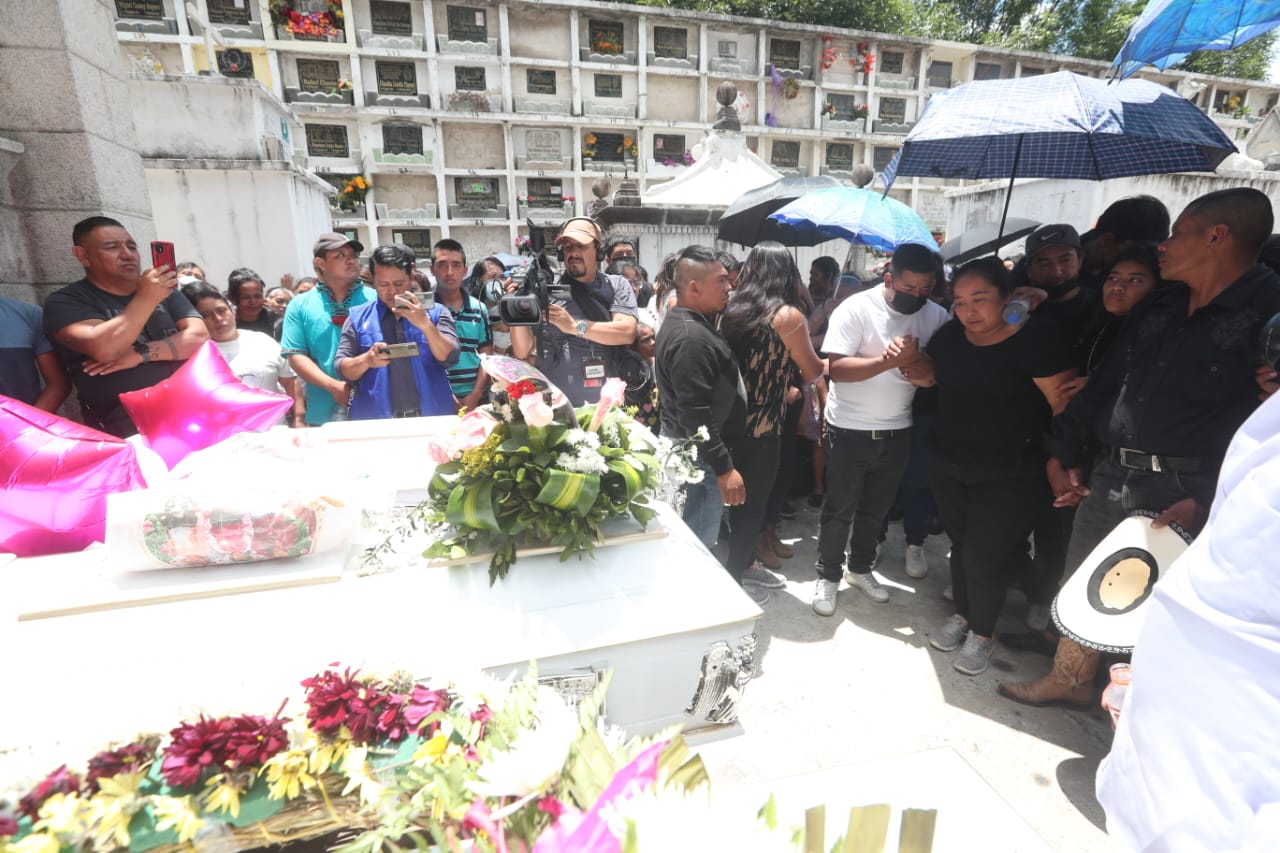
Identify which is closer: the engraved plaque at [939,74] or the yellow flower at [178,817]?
the yellow flower at [178,817]

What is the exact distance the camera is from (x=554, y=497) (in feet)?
5.21

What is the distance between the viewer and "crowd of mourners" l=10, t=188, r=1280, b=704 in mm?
2047

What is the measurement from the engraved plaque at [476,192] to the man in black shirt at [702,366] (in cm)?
2091

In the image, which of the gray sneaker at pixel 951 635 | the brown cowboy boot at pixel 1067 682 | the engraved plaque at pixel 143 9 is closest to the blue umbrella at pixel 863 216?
the gray sneaker at pixel 951 635

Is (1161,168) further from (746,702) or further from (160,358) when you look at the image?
(160,358)

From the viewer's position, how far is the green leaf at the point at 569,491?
158cm

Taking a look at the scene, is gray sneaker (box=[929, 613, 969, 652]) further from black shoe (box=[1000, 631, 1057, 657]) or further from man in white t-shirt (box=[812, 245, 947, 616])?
man in white t-shirt (box=[812, 245, 947, 616])

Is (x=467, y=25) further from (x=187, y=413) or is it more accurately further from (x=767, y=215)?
(x=187, y=413)

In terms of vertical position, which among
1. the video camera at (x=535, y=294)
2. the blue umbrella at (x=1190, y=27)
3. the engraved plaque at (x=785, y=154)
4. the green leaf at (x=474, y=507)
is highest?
the engraved plaque at (x=785, y=154)

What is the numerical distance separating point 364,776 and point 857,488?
2.59 m

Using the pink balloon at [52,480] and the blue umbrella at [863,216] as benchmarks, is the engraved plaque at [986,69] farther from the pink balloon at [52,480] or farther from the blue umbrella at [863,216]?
the pink balloon at [52,480]

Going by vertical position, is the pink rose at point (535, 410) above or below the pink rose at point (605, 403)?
above

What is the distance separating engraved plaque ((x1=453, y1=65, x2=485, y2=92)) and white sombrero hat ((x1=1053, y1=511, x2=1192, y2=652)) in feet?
77.9

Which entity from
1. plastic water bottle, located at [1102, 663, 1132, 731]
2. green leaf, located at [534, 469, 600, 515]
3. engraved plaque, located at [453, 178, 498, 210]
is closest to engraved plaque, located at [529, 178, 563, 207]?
engraved plaque, located at [453, 178, 498, 210]
